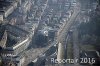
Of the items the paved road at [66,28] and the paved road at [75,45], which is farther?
the paved road at [66,28]

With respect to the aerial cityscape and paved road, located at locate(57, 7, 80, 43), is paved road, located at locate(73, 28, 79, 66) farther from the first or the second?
paved road, located at locate(57, 7, 80, 43)

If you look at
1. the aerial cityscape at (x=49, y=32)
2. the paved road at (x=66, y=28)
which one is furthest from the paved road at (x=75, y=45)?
the paved road at (x=66, y=28)

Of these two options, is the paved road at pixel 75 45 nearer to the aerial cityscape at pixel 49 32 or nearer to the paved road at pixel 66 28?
the aerial cityscape at pixel 49 32

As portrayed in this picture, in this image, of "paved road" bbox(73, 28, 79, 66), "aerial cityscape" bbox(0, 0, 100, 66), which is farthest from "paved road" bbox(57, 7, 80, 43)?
"paved road" bbox(73, 28, 79, 66)

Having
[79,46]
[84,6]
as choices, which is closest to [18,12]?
[84,6]

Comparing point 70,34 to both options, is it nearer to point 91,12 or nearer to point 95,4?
point 91,12

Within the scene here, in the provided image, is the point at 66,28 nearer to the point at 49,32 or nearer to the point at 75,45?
the point at 49,32

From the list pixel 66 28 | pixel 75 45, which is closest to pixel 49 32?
pixel 66 28

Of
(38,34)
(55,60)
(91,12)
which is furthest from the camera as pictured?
(91,12)
